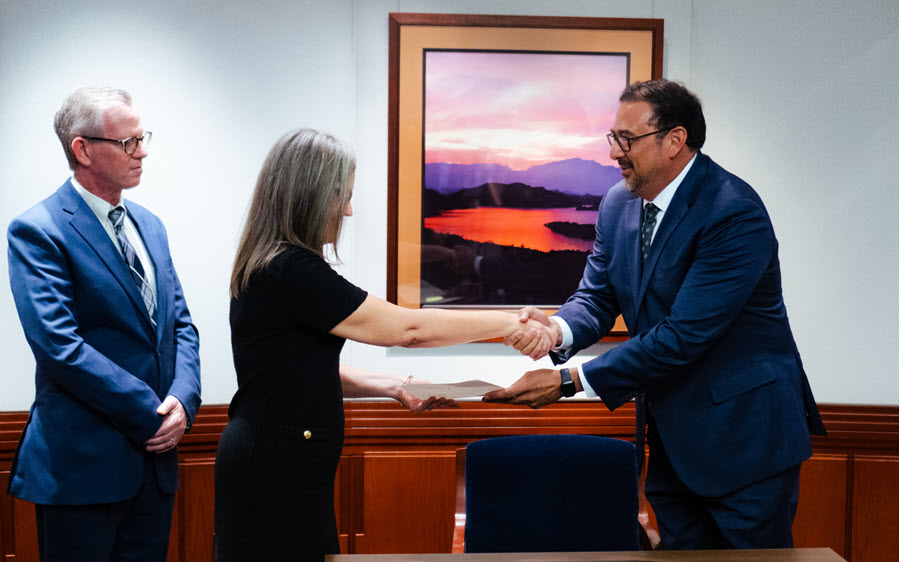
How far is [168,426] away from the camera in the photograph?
93.0 inches

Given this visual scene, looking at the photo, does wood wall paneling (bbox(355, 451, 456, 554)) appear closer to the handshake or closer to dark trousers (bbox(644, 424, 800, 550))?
the handshake

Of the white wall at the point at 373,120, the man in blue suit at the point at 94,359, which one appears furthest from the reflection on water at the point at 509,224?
the man in blue suit at the point at 94,359

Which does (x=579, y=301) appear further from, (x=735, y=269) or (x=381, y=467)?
(x=381, y=467)

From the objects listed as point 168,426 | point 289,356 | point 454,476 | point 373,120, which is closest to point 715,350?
point 289,356

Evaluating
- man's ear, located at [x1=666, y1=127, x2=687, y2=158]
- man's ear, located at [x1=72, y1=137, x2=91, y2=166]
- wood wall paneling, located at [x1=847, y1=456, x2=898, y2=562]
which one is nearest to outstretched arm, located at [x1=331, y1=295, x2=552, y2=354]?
man's ear, located at [x1=666, y1=127, x2=687, y2=158]

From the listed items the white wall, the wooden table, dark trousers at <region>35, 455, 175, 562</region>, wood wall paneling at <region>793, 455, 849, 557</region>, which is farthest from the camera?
wood wall paneling at <region>793, 455, 849, 557</region>

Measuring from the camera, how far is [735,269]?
218cm

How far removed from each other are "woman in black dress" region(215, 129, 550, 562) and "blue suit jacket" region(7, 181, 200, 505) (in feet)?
1.78

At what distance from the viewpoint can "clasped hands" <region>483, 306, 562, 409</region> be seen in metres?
2.51

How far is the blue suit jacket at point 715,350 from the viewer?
7.06 ft

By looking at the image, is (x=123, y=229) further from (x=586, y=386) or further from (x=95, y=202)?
(x=586, y=386)

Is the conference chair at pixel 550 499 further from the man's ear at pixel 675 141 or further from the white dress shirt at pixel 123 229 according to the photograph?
the white dress shirt at pixel 123 229

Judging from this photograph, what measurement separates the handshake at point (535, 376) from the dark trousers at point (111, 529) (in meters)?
1.11

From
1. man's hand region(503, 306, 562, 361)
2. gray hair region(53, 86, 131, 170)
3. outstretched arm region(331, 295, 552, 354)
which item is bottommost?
man's hand region(503, 306, 562, 361)
